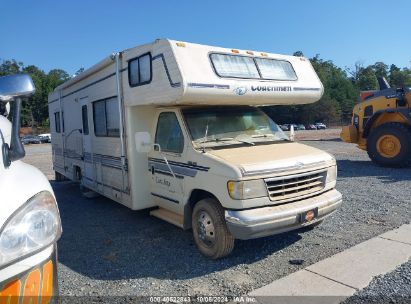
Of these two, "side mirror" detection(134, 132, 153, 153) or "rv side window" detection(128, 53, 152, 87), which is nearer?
"rv side window" detection(128, 53, 152, 87)

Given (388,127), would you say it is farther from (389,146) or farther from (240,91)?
(240,91)

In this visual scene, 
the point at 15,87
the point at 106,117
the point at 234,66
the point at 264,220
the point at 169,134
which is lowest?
the point at 264,220

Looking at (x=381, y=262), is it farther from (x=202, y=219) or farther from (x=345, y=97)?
(x=345, y=97)

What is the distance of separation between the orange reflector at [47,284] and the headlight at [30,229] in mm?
138

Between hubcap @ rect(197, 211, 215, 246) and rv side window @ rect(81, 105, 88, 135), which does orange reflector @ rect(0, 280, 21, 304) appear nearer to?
hubcap @ rect(197, 211, 215, 246)

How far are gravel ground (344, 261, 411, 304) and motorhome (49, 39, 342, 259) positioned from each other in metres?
1.06

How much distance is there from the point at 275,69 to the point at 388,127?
741 centimetres

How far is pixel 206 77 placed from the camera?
4.93 m

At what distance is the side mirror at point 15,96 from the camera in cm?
266

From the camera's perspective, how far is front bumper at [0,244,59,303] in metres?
1.90

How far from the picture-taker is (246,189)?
14.1ft

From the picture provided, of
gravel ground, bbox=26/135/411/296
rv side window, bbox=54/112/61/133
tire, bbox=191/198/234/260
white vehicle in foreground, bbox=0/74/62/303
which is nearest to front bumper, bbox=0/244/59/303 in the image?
white vehicle in foreground, bbox=0/74/62/303

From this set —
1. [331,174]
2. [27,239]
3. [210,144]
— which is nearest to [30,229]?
[27,239]

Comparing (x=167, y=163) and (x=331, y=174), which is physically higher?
(x=167, y=163)
